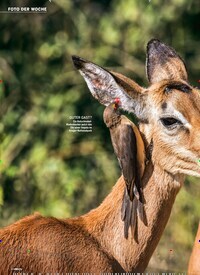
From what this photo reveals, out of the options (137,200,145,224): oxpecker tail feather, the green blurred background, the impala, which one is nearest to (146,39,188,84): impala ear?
the impala

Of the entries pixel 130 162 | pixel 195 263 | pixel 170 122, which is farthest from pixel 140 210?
pixel 195 263

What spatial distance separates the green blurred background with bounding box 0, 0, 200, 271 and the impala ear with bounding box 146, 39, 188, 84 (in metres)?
2.34

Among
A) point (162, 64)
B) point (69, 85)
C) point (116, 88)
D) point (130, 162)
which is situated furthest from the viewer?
point (69, 85)

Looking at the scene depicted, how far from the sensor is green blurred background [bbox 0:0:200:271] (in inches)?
348

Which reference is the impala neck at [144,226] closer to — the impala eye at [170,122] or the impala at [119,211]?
the impala at [119,211]

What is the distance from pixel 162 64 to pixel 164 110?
980 millimetres

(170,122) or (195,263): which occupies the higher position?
(170,122)

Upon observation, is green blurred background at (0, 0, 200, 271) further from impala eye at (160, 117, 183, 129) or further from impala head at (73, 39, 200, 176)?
impala eye at (160, 117, 183, 129)

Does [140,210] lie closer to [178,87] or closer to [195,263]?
[178,87]

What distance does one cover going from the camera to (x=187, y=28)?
30.1ft

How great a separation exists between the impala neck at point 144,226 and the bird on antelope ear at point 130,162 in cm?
4

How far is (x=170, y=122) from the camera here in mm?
5383

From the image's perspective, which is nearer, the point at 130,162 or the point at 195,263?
the point at 130,162

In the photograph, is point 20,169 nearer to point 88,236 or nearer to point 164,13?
point 164,13
